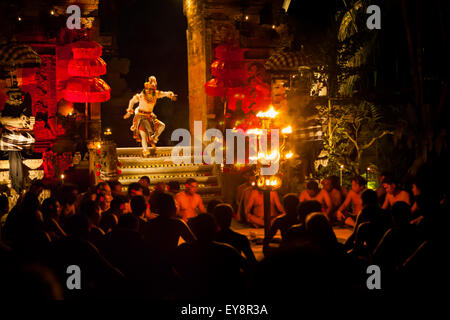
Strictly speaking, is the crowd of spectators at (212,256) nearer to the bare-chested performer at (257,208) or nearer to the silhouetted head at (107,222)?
the silhouetted head at (107,222)

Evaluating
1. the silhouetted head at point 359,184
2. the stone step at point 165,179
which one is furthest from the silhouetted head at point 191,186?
the silhouetted head at point 359,184

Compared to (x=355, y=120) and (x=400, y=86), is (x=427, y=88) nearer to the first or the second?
(x=400, y=86)

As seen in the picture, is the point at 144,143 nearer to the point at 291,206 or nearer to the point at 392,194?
the point at 392,194

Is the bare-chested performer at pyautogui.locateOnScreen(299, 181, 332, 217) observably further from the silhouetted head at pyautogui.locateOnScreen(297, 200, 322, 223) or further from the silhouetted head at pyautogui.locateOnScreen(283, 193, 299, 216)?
the silhouetted head at pyautogui.locateOnScreen(297, 200, 322, 223)

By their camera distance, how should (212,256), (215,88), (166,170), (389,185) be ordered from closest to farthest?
(212,256) → (389,185) → (166,170) → (215,88)

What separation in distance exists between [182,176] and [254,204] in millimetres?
3292

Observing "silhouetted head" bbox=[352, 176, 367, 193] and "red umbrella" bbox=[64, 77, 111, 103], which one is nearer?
"silhouetted head" bbox=[352, 176, 367, 193]

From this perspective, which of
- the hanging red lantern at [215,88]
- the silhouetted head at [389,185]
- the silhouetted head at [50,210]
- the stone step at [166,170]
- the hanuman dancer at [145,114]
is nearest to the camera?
the silhouetted head at [50,210]

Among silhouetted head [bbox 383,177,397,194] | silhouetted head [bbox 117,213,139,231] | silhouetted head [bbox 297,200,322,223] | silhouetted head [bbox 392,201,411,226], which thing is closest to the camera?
silhouetted head [bbox 117,213,139,231]

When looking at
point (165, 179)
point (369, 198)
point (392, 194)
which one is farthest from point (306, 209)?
point (165, 179)

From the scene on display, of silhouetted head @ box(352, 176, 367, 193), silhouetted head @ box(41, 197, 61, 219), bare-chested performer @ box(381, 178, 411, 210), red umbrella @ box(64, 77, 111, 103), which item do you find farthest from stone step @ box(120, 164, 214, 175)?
silhouetted head @ box(41, 197, 61, 219)

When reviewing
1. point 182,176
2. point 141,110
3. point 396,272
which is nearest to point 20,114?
A: point 141,110

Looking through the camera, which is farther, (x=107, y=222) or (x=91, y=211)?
(x=91, y=211)

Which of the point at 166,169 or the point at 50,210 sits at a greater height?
the point at 50,210
